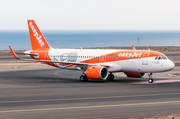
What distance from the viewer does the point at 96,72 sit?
4194cm

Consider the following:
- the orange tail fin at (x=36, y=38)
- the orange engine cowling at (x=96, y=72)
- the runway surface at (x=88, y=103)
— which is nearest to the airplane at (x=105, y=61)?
the orange engine cowling at (x=96, y=72)

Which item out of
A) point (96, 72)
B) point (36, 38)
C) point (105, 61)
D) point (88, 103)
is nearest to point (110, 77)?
point (105, 61)

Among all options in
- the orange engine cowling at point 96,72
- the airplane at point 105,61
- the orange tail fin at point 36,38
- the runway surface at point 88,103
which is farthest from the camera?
the orange tail fin at point 36,38

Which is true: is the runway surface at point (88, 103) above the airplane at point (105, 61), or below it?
below

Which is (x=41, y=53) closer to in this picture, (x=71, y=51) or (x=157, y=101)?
(x=71, y=51)

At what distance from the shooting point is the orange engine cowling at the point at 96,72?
41781mm

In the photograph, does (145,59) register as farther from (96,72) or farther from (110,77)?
(110,77)

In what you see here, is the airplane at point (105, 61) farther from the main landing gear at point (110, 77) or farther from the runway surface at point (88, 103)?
the runway surface at point (88, 103)

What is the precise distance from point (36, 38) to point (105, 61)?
1398cm

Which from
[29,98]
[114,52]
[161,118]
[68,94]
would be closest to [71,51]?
[114,52]

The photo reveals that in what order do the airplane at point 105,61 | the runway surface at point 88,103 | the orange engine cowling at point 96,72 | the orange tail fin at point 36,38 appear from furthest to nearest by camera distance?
the orange tail fin at point 36,38
the orange engine cowling at point 96,72
the airplane at point 105,61
the runway surface at point 88,103

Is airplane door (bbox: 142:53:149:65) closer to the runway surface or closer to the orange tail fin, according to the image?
the runway surface

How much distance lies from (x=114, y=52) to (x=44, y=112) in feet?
79.6

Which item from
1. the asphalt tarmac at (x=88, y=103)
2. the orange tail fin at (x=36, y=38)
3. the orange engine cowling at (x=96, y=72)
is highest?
the orange tail fin at (x=36, y=38)
